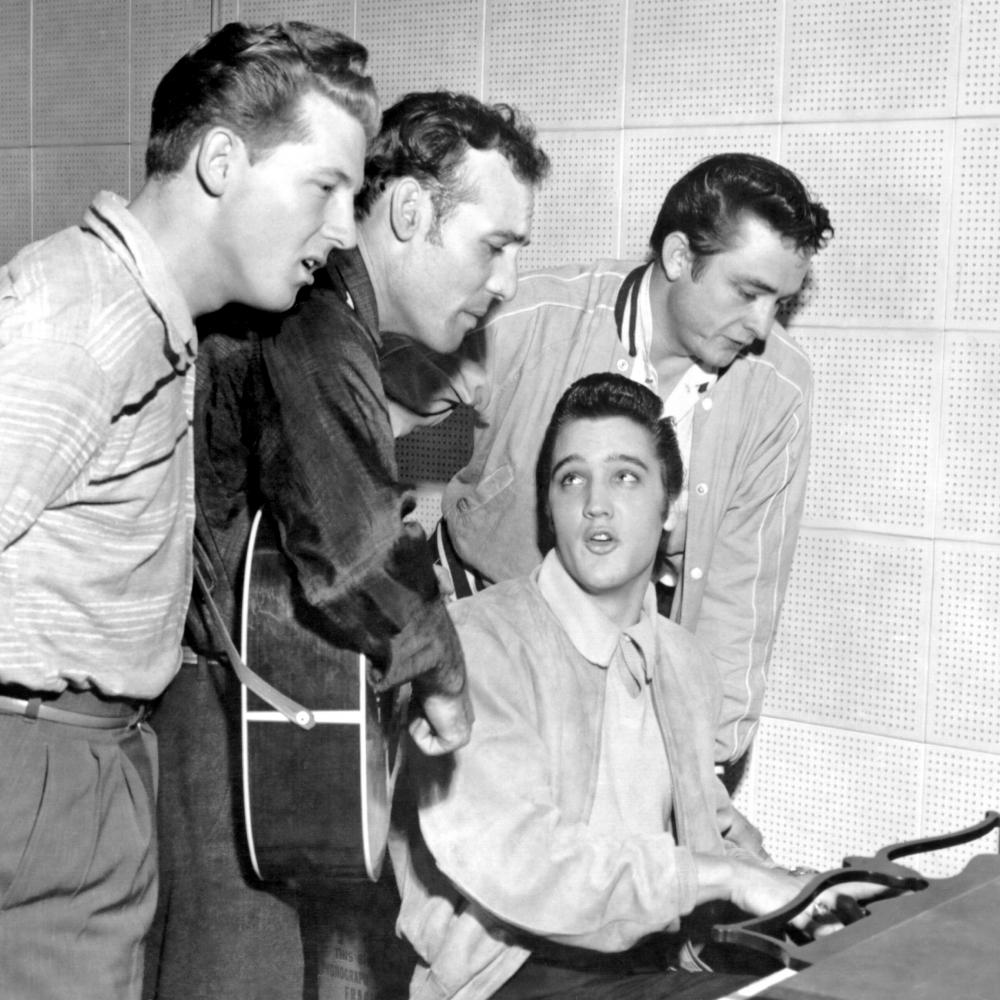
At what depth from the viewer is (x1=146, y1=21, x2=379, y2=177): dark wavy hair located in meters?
2.09

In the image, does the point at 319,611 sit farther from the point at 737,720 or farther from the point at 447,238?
the point at 737,720

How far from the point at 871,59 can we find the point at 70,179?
285cm

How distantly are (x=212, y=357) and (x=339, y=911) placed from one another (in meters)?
1.82

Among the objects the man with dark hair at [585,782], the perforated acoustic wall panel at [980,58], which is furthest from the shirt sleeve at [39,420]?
the perforated acoustic wall panel at [980,58]

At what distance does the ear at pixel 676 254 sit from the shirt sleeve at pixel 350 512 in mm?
1273

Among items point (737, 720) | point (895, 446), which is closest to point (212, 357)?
point (737, 720)

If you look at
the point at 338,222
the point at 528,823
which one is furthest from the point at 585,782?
the point at 338,222

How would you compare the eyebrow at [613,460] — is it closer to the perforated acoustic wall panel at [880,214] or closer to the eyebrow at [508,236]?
the eyebrow at [508,236]

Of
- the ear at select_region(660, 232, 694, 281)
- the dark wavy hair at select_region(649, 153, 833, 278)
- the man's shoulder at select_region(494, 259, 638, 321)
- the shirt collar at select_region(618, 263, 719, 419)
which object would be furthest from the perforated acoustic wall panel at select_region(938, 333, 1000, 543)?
the man's shoulder at select_region(494, 259, 638, 321)

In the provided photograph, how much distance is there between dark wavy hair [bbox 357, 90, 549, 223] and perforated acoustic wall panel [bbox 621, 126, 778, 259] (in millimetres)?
1236

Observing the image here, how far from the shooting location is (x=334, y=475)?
2.31 meters

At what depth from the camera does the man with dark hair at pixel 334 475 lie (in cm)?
233

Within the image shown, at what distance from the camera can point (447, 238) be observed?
108 inches

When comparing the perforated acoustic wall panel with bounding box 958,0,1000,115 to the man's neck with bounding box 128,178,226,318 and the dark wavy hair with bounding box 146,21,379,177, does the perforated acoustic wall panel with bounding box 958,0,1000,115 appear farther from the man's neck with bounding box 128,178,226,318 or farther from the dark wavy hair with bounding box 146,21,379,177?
the man's neck with bounding box 128,178,226,318
